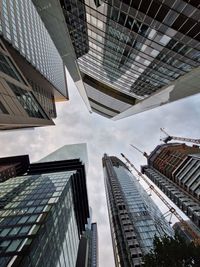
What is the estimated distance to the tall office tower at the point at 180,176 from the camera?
2456 inches

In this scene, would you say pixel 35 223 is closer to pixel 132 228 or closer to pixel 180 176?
pixel 132 228

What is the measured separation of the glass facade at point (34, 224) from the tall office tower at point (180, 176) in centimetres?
4164

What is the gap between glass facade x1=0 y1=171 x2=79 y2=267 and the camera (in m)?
20.6

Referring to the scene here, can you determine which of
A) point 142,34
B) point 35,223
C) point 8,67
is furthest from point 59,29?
point 35,223

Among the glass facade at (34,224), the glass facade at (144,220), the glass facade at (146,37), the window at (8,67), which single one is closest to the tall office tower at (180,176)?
the glass facade at (144,220)

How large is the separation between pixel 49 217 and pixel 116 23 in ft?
85.5

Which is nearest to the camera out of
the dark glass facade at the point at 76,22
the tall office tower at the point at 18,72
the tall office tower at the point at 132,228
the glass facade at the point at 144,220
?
the tall office tower at the point at 18,72

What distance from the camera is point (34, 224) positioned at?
986 inches

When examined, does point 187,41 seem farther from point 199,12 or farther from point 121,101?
point 121,101

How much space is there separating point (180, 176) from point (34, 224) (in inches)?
2354

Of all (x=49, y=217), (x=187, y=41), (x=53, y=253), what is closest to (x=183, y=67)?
(x=187, y=41)

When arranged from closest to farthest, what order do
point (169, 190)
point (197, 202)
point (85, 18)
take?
point (85, 18), point (197, 202), point (169, 190)

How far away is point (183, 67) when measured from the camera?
93.7 ft

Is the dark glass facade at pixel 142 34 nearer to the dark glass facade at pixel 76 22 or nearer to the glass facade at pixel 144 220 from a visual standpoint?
the dark glass facade at pixel 76 22
